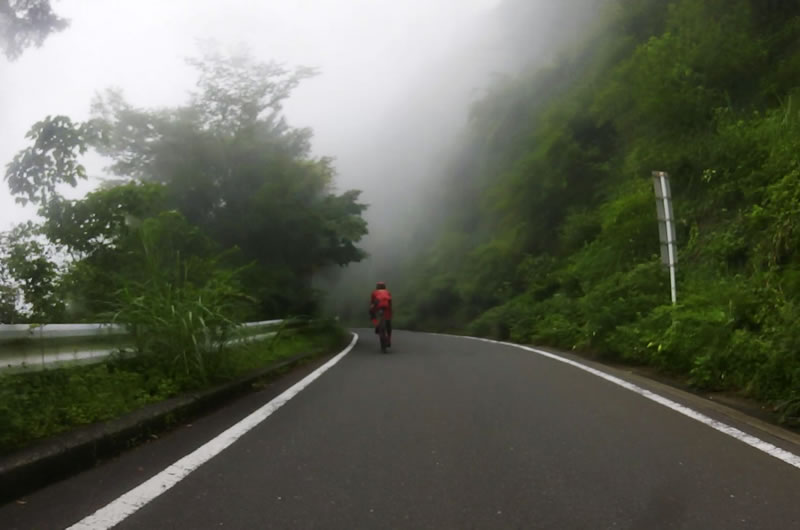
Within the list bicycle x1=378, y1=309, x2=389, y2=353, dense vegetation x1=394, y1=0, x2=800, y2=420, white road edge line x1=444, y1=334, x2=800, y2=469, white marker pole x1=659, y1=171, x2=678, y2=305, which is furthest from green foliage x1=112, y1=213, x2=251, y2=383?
bicycle x1=378, y1=309, x2=389, y2=353

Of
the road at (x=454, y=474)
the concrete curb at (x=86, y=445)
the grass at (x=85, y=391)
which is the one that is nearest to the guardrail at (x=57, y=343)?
the grass at (x=85, y=391)

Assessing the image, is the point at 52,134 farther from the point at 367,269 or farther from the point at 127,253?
the point at 367,269

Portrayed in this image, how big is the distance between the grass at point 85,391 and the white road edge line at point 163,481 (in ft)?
2.78

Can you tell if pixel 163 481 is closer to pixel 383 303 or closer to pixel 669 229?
pixel 669 229

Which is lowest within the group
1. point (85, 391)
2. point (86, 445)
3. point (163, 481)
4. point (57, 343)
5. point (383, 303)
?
point (163, 481)

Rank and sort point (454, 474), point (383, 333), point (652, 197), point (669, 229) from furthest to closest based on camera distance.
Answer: point (652, 197) → point (383, 333) → point (669, 229) → point (454, 474)

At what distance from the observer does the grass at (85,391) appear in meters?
4.85

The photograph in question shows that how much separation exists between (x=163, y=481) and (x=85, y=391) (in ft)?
6.33

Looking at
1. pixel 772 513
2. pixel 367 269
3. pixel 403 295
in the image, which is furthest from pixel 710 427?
pixel 367 269

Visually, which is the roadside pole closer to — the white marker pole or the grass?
the white marker pole

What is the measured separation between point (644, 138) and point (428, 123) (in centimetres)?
5131

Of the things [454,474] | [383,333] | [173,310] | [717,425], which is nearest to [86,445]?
[454,474]

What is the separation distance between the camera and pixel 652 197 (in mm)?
17531

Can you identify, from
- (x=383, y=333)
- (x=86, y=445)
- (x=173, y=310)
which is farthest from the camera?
(x=383, y=333)
